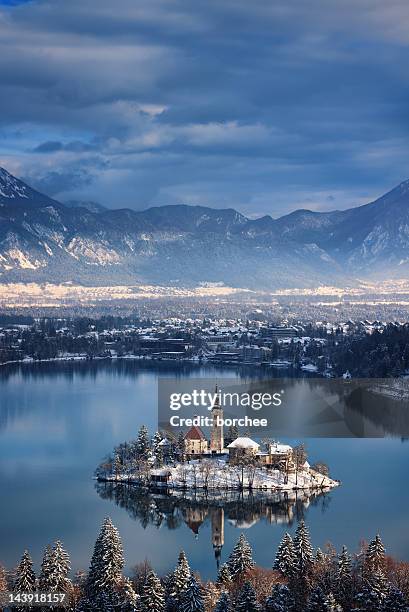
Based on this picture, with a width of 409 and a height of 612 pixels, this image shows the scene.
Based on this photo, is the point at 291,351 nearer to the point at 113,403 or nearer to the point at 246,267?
the point at 113,403

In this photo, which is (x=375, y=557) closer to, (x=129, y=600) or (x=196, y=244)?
(x=129, y=600)

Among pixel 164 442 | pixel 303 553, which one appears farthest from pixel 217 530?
pixel 164 442

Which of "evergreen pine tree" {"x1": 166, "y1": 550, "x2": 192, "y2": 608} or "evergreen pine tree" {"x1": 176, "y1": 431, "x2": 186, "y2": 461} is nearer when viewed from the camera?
"evergreen pine tree" {"x1": 166, "y1": 550, "x2": 192, "y2": 608}

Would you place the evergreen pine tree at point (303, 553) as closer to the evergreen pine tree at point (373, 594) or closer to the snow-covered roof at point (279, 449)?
the evergreen pine tree at point (373, 594)

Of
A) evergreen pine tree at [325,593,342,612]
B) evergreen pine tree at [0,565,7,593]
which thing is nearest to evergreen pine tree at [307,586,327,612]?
evergreen pine tree at [325,593,342,612]

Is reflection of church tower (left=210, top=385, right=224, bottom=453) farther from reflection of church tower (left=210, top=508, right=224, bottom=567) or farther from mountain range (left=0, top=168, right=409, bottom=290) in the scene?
mountain range (left=0, top=168, right=409, bottom=290)

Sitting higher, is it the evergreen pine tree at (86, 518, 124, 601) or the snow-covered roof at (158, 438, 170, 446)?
the snow-covered roof at (158, 438, 170, 446)

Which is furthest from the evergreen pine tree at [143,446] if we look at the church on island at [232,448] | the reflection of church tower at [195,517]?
the reflection of church tower at [195,517]
